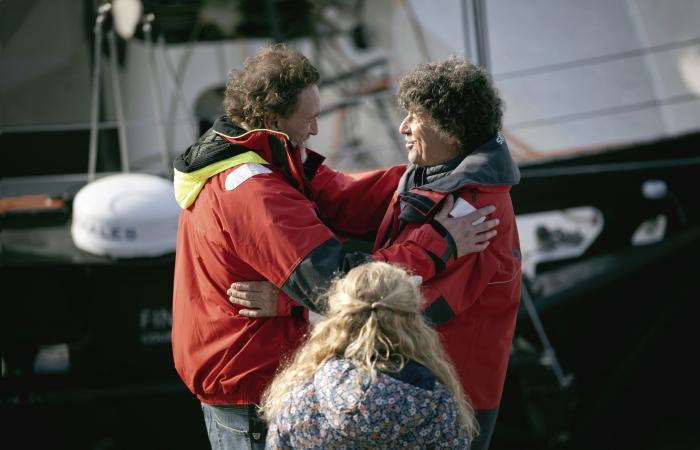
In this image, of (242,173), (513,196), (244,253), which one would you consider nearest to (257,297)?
(244,253)

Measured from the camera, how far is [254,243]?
6.23 feet

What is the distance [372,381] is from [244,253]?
0.46m

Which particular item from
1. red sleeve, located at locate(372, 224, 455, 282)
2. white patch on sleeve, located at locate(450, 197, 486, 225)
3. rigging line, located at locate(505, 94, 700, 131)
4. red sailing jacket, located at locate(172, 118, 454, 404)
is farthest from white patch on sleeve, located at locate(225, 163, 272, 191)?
rigging line, located at locate(505, 94, 700, 131)

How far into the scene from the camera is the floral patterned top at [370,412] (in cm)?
162

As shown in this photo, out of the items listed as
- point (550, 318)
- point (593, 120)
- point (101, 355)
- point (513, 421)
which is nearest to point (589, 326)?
point (550, 318)

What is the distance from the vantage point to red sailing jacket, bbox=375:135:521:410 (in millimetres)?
1957

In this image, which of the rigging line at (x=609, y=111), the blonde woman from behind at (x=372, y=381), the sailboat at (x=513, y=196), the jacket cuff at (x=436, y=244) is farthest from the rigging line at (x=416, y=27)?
the blonde woman from behind at (x=372, y=381)

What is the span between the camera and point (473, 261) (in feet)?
6.52

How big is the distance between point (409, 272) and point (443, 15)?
5.19 m

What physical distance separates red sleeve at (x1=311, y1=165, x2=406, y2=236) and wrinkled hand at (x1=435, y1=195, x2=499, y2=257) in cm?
36

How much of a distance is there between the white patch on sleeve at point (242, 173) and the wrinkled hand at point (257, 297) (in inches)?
8.8

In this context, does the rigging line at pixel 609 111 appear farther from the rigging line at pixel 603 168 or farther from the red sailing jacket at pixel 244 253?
the red sailing jacket at pixel 244 253

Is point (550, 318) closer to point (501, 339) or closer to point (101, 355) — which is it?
Result: point (101, 355)

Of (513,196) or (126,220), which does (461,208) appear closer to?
(126,220)
